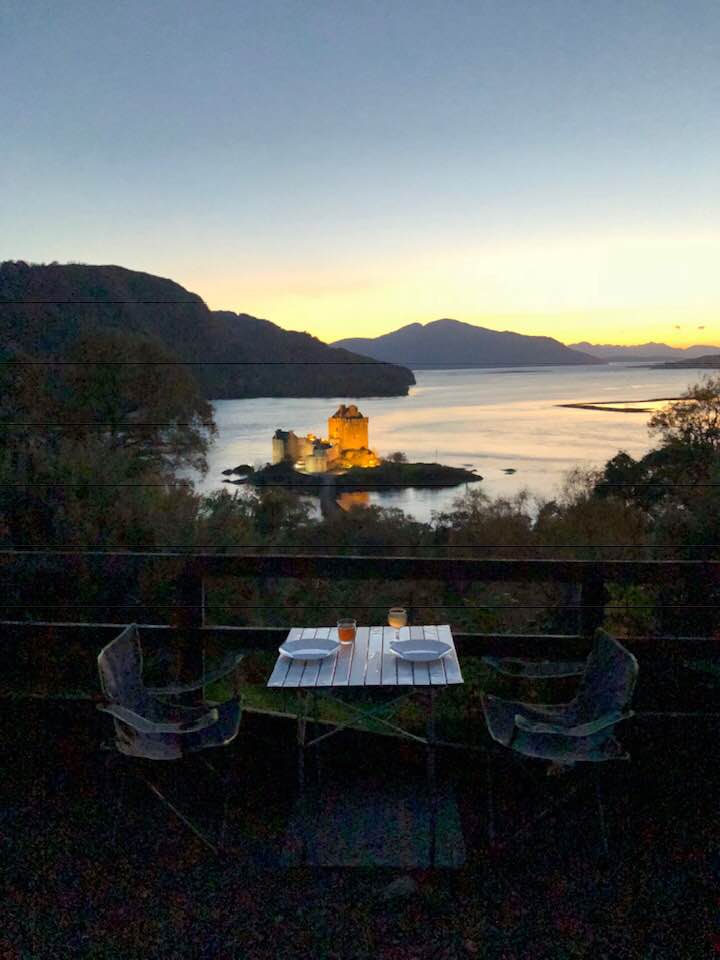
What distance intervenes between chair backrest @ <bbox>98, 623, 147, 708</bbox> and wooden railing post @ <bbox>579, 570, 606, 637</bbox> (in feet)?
5.90

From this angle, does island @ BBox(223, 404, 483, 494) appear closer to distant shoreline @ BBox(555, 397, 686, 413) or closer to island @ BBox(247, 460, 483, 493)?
island @ BBox(247, 460, 483, 493)

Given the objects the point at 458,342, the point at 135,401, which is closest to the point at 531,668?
the point at 458,342

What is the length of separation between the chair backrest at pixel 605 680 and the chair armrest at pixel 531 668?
0.06m

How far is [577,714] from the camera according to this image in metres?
2.90

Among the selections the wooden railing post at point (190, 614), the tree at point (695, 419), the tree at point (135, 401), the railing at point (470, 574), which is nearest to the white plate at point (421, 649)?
the railing at point (470, 574)

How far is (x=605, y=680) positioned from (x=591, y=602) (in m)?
0.43

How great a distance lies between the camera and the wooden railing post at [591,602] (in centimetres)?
312

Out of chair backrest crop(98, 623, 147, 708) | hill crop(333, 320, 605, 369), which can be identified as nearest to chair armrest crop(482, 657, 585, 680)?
chair backrest crop(98, 623, 147, 708)

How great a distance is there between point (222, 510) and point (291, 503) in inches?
66.7

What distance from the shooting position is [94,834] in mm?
2773

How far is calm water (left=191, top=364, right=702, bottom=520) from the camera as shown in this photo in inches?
216

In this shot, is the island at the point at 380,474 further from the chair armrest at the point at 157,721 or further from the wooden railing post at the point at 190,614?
the chair armrest at the point at 157,721

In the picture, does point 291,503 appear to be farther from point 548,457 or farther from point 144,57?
point 144,57

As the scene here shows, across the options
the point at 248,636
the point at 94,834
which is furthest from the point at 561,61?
the point at 94,834
